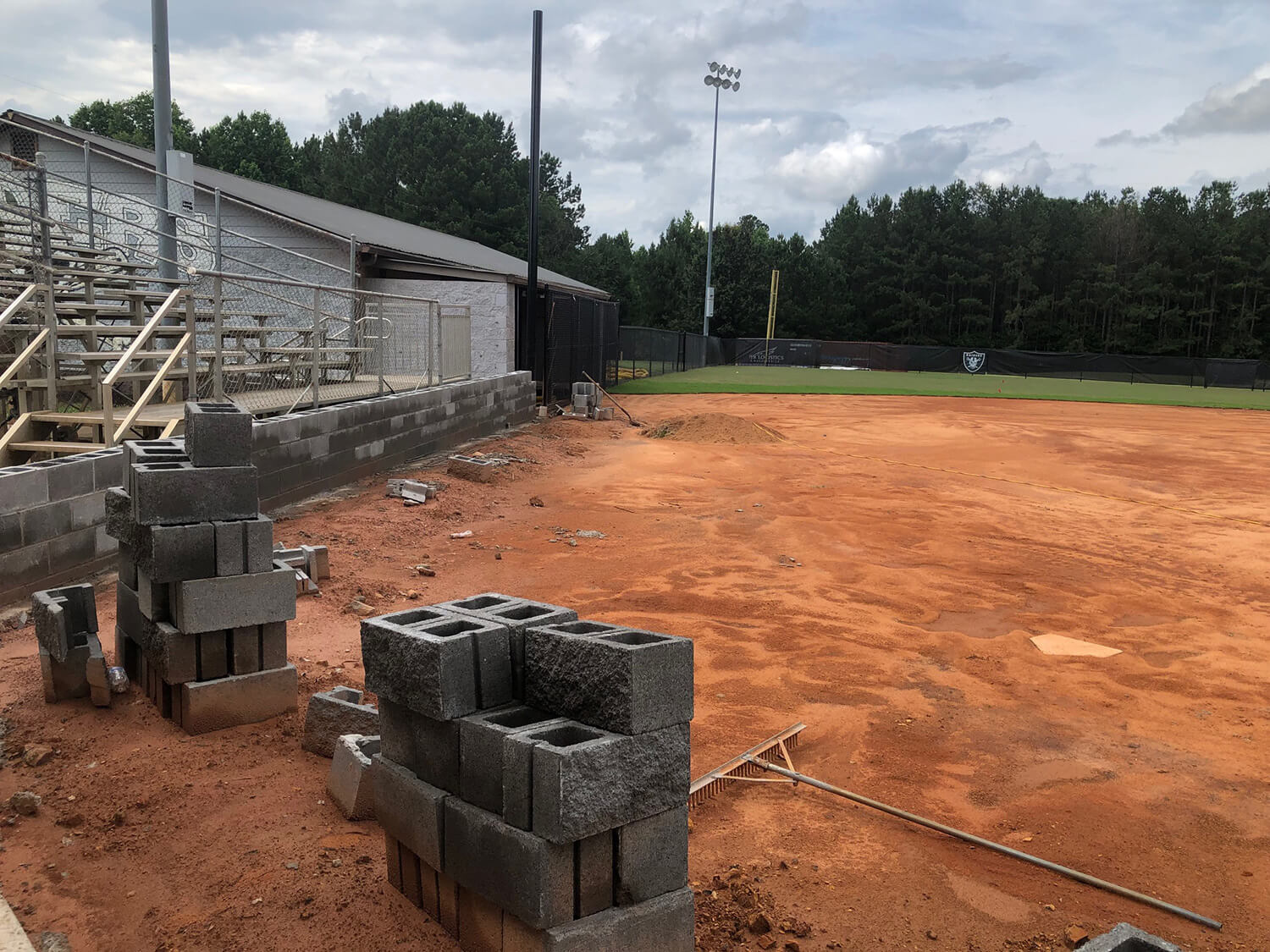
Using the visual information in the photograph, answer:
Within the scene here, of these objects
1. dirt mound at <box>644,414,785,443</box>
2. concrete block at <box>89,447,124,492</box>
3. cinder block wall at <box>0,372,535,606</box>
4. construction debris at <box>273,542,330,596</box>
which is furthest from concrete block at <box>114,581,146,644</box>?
dirt mound at <box>644,414,785,443</box>

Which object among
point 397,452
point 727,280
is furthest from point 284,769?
point 727,280

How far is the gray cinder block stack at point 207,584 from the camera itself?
5340mm

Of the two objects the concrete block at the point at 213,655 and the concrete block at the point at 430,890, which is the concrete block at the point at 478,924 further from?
the concrete block at the point at 213,655

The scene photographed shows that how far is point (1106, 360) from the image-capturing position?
5384 cm

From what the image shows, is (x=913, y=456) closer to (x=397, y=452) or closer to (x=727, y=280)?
(x=397, y=452)

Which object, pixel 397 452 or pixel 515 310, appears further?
pixel 515 310

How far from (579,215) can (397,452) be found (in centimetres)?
6955

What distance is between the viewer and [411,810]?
3707 millimetres

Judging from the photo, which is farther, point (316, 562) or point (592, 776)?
point (316, 562)

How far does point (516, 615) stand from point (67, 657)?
3.10 metres

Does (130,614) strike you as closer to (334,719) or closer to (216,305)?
(334,719)

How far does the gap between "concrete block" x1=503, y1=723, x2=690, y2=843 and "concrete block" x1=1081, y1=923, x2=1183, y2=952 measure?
1502 millimetres

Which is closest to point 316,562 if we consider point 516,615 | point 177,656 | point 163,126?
point 177,656

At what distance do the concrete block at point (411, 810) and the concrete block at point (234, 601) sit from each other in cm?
191
